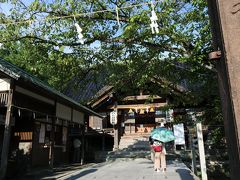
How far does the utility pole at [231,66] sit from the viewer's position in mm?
3261

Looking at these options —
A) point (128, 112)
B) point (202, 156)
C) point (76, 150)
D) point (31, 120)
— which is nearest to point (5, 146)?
point (31, 120)

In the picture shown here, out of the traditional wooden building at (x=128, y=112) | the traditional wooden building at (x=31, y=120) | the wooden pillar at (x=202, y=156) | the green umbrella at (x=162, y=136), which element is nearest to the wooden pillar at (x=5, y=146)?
the traditional wooden building at (x=31, y=120)

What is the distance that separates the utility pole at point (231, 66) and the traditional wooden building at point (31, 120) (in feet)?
26.7

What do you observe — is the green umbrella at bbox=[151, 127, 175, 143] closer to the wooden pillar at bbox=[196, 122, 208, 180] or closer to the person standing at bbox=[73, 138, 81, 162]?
the wooden pillar at bbox=[196, 122, 208, 180]

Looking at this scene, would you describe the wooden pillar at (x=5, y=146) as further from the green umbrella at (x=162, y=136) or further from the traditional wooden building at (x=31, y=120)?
the green umbrella at (x=162, y=136)

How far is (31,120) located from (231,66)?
548 inches

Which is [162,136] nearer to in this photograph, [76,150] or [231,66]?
[231,66]

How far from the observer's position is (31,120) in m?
15.8

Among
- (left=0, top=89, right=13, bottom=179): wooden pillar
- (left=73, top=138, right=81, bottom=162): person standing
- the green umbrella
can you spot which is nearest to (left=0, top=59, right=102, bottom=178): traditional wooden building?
(left=0, top=89, right=13, bottom=179): wooden pillar

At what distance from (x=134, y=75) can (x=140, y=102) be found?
35.4 feet

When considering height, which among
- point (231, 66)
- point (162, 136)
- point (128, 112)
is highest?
point (128, 112)

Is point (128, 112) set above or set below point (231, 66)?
above

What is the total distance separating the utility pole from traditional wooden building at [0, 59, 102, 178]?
8146mm

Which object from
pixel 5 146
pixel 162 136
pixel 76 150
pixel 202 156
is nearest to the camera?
pixel 202 156
